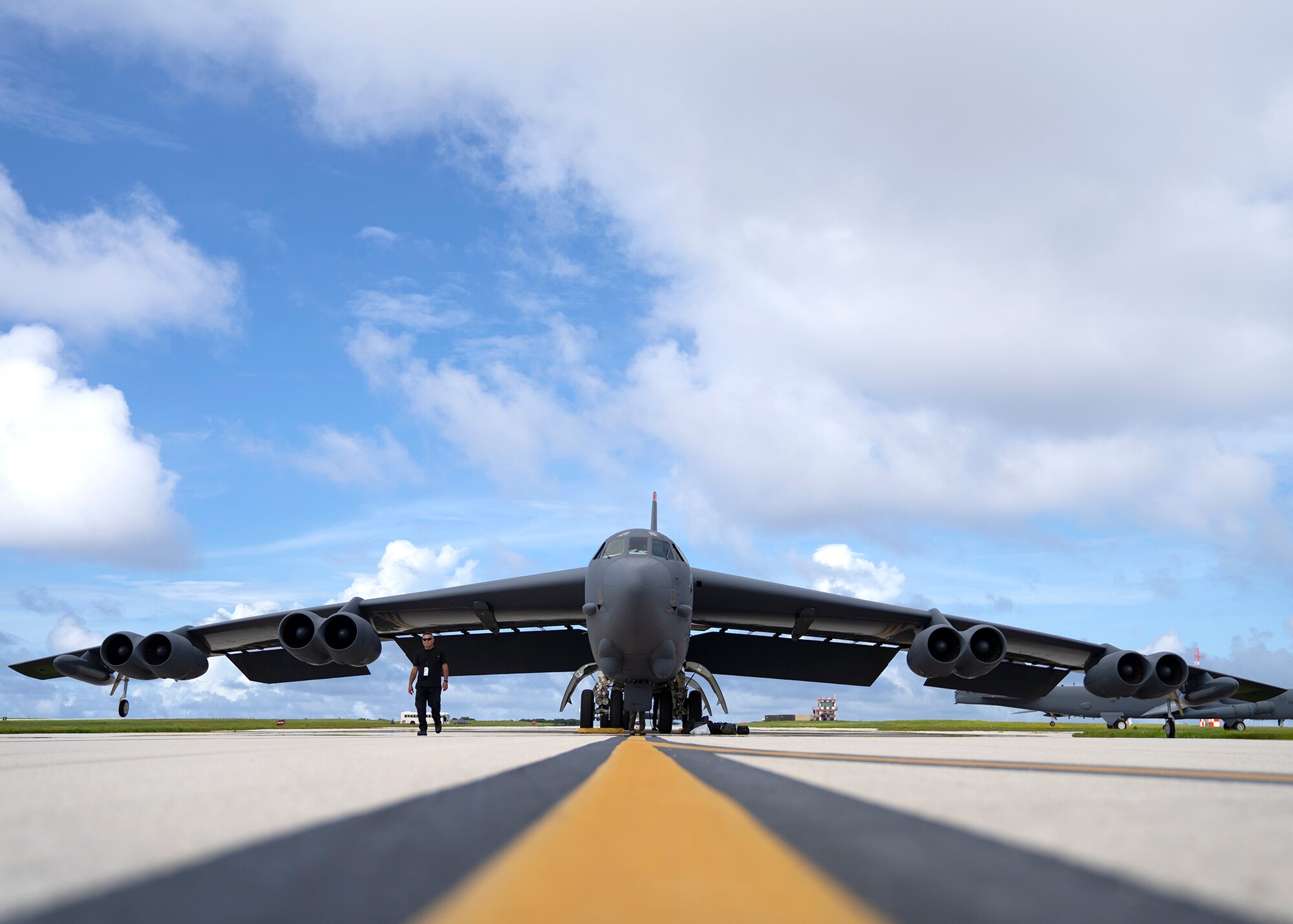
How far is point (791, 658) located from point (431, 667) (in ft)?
37.0

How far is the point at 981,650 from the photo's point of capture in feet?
49.4

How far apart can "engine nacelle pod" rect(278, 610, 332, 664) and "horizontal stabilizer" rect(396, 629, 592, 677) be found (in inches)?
194

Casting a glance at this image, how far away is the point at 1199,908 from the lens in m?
1.21

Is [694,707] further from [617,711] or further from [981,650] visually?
[981,650]

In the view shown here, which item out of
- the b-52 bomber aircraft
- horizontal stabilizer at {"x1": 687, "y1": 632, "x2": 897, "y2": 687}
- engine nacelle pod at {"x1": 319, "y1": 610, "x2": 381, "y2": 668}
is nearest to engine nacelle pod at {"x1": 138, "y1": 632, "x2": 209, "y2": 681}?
the b-52 bomber aircraft

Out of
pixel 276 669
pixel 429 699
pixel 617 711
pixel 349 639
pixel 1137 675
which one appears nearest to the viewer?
pixel 429 699

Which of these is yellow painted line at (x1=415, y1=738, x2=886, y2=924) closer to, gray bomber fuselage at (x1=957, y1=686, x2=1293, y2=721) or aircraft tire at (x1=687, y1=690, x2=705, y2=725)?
aircraft tire at (x1=687, y1=690, x2=705, y2=725)

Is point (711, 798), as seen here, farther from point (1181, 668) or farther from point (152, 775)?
point (1181, 668)

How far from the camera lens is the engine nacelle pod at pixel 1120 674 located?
16297 millimetres

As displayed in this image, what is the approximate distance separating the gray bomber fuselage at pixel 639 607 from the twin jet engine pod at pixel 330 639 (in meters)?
4.53

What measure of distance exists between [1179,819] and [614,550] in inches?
425

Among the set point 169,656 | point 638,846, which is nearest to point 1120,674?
point 638,846

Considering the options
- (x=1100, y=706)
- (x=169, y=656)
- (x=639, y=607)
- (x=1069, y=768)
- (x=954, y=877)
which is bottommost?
(x=1100, y=706)

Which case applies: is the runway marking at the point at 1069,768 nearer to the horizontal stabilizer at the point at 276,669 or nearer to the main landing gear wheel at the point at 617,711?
the main landing gear wheel at the point at 617,711
